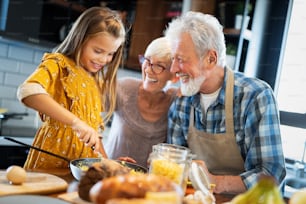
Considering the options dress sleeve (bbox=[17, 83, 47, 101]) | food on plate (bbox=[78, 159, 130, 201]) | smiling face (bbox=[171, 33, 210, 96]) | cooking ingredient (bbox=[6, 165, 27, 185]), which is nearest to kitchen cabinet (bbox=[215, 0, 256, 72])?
smiling face (bbox=[171, 33, 210, 96])

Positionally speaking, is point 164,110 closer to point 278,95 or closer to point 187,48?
point 187,48

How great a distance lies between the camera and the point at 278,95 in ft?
7.98

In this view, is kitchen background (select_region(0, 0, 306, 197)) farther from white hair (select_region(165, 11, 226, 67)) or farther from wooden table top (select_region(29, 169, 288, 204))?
wooden table top (select_region(29, 169, 288, 204))

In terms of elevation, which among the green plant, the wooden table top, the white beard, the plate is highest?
the green plant

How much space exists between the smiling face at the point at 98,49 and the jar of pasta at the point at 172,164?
0.53 metres

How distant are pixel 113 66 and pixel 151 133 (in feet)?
1.19

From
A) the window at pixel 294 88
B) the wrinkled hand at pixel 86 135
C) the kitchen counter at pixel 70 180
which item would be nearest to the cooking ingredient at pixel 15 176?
the kitchen counter at pixel 70 180

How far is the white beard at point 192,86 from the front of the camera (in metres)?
1.49

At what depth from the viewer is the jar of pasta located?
895mm

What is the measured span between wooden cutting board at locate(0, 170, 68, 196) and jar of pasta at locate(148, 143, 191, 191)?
24 cm

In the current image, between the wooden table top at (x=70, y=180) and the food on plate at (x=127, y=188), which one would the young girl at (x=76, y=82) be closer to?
the wooden table top at (x=70, y=180)

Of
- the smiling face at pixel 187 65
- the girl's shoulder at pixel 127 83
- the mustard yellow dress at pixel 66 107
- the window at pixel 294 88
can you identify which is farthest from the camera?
the window at pixel 294 88

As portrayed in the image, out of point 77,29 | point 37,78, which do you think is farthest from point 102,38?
point 37,78

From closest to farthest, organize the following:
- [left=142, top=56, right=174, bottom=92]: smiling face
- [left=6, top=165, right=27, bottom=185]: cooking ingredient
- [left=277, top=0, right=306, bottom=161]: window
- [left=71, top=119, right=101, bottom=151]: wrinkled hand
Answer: [left=6, top=165, right=27, bottom=185]: cooking ingredient < [left=71, top=119, right=101, bottom=151]: wrinkled hand < [left=142, top=56, right=174, bottom=92]: smiling face < [left=277, top=0, right=306, bottom=161]: window
